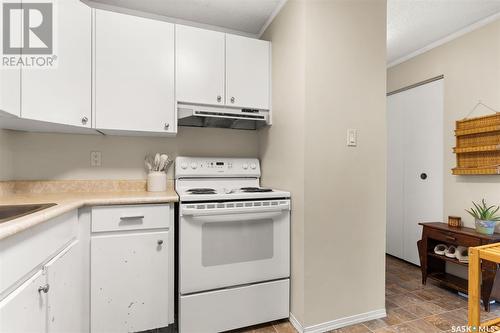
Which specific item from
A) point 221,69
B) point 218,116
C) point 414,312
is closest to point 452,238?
point 414,312

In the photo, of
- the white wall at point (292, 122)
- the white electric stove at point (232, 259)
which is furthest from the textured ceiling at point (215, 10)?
the white electric stove at point (232, 259)

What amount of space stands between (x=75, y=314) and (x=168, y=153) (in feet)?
4.04

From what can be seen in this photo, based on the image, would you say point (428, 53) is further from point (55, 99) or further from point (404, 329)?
point (55, 99)

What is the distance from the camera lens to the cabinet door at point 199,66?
76.3 inches

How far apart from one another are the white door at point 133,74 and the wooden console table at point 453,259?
245cm

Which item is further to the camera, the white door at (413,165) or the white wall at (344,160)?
the white door at (413,165)

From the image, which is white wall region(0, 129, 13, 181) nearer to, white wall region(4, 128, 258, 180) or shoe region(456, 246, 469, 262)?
white wall region(4, 128, 258, 180)

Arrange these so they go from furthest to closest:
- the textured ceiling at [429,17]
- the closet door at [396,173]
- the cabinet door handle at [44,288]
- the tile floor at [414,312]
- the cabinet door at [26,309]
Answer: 1. the closet door at [396,173]
2. the textured ceiling at [429,17]
3. the tile floor at [414,312]
4. the cabinet door handle at [44,288]
5. the cabinet door at [26,309]

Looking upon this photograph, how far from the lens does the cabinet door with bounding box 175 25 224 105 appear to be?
1.94m

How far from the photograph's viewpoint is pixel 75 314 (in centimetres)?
138

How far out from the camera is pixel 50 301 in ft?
3.66

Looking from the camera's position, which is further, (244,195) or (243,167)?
(243,167)

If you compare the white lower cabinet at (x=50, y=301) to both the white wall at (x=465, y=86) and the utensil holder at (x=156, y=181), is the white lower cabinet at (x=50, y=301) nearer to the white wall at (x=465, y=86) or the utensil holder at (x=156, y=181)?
the utensil holder at (x=156, y=181)

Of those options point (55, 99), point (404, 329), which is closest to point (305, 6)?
point (55, 99)
